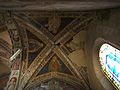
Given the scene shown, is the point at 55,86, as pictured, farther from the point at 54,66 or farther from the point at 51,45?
the point at 51,45

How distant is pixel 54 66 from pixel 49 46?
4.73 ft

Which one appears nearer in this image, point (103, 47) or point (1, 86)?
point (103, 47)

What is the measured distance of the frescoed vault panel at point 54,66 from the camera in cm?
760

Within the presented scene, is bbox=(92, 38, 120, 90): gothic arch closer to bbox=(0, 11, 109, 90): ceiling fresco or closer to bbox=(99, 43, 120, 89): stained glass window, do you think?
bbox=(99, 43, 120, 89): stained glass window

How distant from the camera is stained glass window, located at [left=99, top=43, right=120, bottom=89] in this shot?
473 cm

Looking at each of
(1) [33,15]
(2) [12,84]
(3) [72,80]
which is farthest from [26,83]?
(1) [33,15]

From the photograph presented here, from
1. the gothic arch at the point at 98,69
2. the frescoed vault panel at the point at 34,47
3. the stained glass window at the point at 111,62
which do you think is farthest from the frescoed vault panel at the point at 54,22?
the stained glass window at the point at 111,62

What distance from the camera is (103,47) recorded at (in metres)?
5.79

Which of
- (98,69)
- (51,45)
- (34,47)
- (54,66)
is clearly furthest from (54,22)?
(98,69)

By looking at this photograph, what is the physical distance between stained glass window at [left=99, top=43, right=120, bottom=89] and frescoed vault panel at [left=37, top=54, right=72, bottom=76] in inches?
102

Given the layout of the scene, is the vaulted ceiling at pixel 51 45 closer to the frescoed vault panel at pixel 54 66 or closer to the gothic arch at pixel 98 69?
the frescoed vault panel at pixel 54 66

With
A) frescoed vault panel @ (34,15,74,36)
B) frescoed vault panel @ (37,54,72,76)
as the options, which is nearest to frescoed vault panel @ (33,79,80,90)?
frescoed vault panel @ (37,54,72,76)

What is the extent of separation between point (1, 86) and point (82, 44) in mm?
8856

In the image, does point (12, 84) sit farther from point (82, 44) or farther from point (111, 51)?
point (111, 51)
